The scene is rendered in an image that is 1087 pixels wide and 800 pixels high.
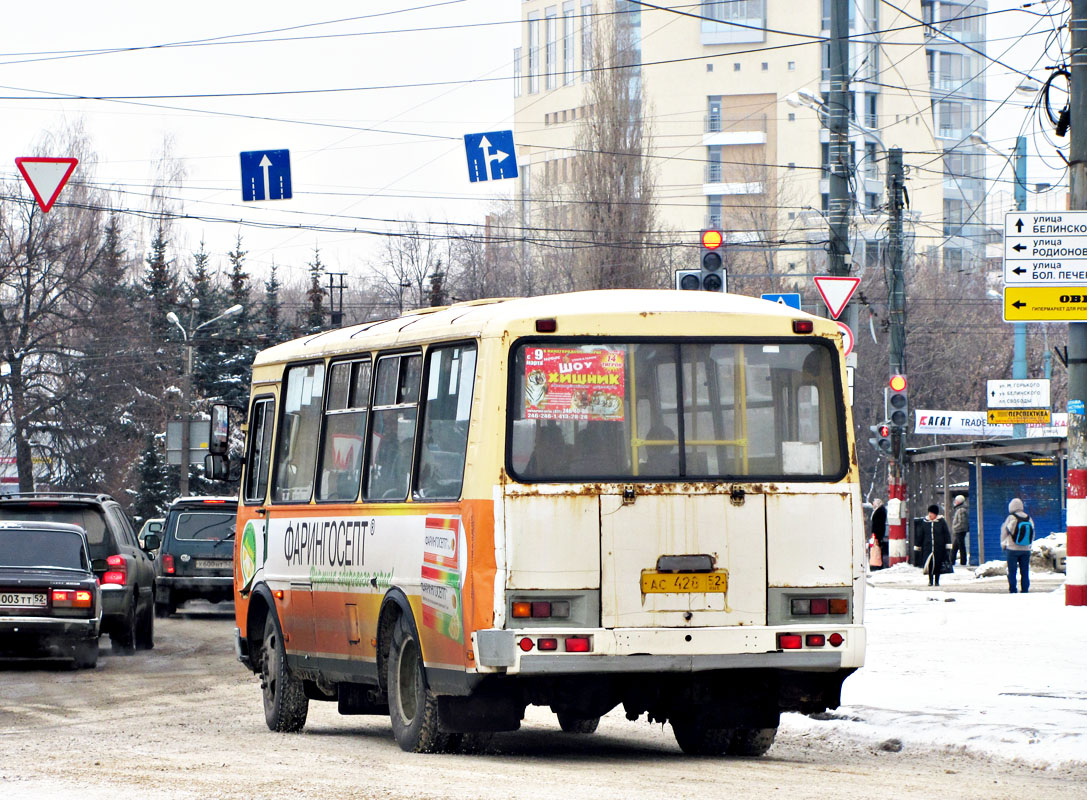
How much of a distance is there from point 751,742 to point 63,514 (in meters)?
12.2

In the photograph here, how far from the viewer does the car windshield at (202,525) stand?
29250 millimetres

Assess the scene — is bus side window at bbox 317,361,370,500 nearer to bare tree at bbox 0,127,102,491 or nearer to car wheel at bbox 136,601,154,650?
car wheel at bbox 136,601,154,650

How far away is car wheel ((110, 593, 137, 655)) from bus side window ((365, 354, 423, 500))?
10.3 m

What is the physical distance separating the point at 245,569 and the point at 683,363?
477cm

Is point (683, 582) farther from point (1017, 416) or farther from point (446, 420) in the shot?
point (1017, 416)

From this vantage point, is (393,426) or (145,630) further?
(145,630)

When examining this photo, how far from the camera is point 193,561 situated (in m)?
28.9

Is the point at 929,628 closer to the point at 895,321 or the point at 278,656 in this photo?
the point at 278,656

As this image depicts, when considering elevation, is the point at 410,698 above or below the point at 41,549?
below

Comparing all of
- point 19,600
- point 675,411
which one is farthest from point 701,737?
point 19,600

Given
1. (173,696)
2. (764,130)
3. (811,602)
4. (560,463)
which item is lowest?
(173,696)

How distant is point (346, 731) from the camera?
13.2m

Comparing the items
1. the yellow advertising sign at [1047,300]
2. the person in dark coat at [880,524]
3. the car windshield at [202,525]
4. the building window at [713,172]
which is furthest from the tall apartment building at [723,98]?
the yellow advertising sign at [1047,300]

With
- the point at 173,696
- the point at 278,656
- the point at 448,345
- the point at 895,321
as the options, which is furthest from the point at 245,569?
the point at 895,321
